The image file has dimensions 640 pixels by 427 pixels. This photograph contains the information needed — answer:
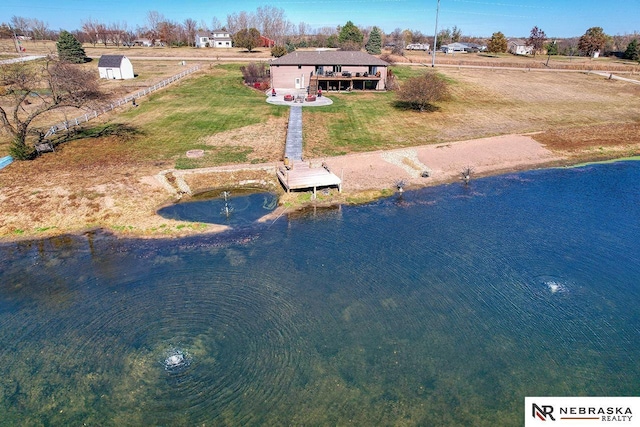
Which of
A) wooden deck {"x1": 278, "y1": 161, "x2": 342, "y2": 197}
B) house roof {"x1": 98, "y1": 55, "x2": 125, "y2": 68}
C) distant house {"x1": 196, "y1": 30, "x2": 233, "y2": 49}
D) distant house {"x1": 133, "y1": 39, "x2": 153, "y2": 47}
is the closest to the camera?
wooden deck {"x1": 278, "y1": 161, "x2": 342, "y2": 197}

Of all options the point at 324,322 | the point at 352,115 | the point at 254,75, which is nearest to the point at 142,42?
the point at 254,75

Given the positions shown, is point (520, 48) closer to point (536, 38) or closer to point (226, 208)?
point (536, 38)

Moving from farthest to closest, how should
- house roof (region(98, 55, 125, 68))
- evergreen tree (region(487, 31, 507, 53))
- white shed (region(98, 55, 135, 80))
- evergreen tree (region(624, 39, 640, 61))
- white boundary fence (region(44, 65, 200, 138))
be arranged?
evergreen tree (region(487, 31, 507, 53)), evergreen tree (region(624, 39, 640, 61)), white shed (region(98, 55, 135, 80)), house roof (region(98, 55, 125, 68)), white boundary fence (region(44, 65, 200, 138))

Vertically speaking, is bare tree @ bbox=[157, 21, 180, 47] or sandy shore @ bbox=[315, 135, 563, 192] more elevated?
bare tree @ bbox=[157, 21, 180, 47]

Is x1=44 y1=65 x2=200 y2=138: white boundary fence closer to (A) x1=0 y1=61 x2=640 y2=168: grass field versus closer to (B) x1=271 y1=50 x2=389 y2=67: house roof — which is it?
(A) x1=0 y1=61 x2=640 y2=168: grass field

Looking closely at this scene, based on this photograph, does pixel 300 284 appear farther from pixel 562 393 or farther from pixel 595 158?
pixel 595 158

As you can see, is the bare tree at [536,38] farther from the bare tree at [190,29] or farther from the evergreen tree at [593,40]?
the bare tree at [190,29]

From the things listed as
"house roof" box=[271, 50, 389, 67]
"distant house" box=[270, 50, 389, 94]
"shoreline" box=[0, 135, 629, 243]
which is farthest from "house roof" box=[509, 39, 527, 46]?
"shoreline" box=[0, 135, 629, 243]

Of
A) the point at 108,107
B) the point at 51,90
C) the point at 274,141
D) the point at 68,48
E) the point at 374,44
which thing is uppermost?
the point at 374,44
